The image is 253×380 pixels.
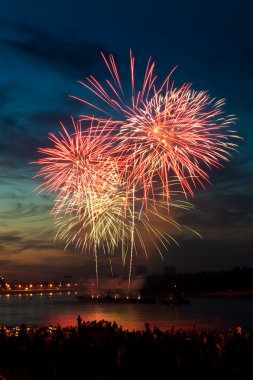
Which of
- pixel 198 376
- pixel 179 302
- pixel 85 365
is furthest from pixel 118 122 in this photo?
pixel 179 302

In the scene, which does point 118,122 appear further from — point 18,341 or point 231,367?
point 231,367

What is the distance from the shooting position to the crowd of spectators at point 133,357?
35.8 ft

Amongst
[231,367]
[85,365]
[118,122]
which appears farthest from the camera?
[118,122]

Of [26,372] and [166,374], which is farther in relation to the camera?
[26,372]

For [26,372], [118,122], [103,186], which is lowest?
[26,372]

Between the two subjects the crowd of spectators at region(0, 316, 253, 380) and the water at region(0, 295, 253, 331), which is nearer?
the crowd of spectators at region(0, 316, 253, 380)

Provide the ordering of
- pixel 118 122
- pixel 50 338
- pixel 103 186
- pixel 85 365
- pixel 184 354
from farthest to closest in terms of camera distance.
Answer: pixel 103 186 → pixel 118 122 → pixel 50 338 → pixel 85 365 → pixel 184 354

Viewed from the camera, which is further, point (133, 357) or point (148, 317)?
point (148, 317)

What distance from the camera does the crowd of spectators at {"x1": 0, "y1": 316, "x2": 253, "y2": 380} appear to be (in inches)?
429

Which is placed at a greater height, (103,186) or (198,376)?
(103,186)

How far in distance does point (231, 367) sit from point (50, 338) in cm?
566

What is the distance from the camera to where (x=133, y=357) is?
40.1ft

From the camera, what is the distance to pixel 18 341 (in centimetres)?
1522

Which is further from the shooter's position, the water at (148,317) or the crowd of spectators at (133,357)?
the water at (148,317)
